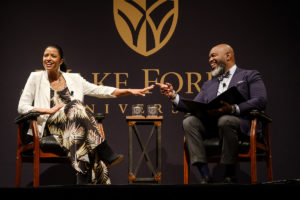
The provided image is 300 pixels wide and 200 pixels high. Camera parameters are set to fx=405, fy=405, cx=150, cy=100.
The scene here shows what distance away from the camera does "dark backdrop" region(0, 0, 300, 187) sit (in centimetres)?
438

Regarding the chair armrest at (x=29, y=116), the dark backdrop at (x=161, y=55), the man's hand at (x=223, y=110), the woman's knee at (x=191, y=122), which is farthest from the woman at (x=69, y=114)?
the man's hand at (x=223, y=110)

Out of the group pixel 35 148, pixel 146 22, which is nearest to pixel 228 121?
pixel 35 148

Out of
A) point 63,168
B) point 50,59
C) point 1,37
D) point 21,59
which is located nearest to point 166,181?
point 63,168

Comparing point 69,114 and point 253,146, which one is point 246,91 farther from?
point 69,114

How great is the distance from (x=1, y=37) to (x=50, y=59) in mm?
1229

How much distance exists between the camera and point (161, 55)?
4.47 m

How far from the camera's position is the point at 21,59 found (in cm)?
453

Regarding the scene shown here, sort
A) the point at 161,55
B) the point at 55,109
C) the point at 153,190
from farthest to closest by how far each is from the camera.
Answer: the point at 161,55 → the point at 55,109 → the point at 153,190

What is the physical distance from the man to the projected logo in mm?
930

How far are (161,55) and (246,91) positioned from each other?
50.8 inches

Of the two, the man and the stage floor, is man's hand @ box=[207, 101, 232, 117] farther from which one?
the stage floor

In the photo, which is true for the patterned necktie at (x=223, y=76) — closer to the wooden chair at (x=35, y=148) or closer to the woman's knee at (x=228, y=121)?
the woman's knee at (x=228, y=121)

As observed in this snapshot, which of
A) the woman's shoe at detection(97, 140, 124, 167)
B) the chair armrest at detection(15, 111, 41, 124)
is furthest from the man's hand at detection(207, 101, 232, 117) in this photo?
the chair armrest at detection(15, 111, 41, 124)

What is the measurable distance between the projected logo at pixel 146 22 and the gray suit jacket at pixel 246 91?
961mm
